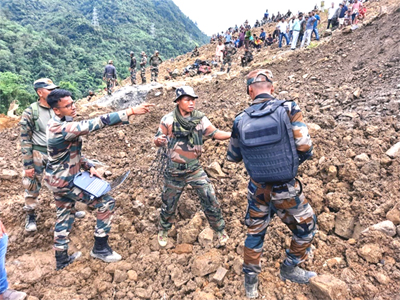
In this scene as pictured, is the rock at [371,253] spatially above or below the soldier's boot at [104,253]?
above

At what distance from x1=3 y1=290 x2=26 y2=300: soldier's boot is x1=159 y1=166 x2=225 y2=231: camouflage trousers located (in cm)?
152

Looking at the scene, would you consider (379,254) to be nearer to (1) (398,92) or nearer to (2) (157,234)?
(2) (157,234)

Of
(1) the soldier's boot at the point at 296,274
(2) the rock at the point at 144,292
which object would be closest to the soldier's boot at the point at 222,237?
(1) the soldier's boot at the point at 296,274

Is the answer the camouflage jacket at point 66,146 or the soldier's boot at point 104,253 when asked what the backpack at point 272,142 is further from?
the soldier's boot at point 104,253

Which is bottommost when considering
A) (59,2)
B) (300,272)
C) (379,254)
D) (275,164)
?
(300,272)

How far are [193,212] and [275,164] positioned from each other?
1.84m

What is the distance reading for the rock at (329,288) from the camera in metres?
1.94

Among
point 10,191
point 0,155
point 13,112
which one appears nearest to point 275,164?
point 10,191

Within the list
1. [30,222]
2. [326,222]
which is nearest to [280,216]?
[326,222]

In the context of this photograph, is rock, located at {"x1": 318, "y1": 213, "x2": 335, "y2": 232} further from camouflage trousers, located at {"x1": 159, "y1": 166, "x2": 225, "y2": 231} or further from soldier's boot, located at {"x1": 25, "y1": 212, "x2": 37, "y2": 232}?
soldier's boot, located at {"x1": 25, "y1": 212, "x2": 37, "y2": 232}

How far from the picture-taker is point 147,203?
3738mm

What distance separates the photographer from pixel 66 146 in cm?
251

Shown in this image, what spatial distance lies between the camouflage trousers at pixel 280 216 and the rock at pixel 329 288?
208 mm

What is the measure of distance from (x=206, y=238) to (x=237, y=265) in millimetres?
490
